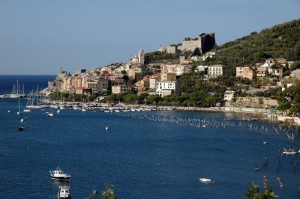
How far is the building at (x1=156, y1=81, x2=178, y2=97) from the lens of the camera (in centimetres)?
4724

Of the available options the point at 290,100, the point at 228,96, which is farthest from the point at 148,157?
the point at 228,96

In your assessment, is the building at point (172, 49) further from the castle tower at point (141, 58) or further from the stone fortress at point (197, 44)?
the castle tower at point (141, 58)

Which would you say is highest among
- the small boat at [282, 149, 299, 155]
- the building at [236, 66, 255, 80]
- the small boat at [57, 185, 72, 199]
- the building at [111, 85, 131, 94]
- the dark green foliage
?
the building at [236, 66, 255, 80]

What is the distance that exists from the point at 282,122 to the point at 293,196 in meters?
17.6

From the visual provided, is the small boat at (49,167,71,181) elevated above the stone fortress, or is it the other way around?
the stone fortress

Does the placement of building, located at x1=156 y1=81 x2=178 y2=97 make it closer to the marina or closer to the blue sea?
the marina

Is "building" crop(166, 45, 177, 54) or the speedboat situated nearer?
the speedboat

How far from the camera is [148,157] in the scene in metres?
21.9

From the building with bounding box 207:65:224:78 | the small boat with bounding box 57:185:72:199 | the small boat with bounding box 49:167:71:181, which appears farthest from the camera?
the building with bounding box 207:65:224:78

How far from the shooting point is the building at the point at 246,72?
46456 millimetres

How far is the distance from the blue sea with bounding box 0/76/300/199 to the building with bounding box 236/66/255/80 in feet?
37.8

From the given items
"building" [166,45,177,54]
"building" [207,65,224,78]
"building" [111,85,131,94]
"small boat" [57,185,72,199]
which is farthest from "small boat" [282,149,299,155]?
"building" [166,45,177,54]

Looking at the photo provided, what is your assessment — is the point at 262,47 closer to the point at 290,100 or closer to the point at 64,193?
the point at 290,100

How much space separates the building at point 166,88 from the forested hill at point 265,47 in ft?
15.1
